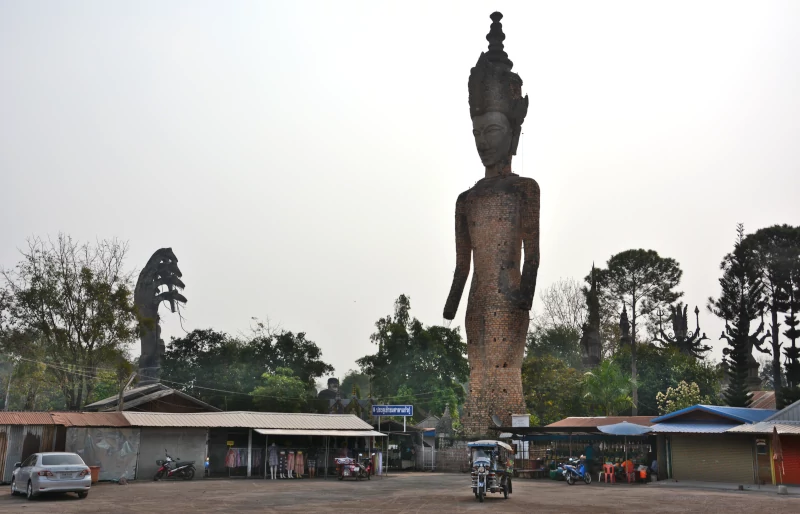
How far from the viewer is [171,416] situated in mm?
26156

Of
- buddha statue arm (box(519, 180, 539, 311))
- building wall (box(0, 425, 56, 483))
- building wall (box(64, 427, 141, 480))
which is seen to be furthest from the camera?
buddha statue arm (box(519, 180, 539, 311))

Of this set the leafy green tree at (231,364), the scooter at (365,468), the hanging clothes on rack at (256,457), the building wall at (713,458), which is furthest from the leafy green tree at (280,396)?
the building wall at (713,458)

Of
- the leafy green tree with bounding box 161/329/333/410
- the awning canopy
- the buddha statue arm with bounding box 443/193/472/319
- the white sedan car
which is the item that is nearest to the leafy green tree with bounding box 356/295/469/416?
the leafy green tree with bounding box 161/329/333/410

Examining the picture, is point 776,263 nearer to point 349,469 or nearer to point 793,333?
point 793,333

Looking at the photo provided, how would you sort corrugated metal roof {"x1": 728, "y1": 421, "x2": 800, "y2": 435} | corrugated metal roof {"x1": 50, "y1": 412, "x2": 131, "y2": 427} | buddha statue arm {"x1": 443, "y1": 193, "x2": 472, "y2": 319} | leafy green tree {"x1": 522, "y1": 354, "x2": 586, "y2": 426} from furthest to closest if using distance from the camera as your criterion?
1. leafy green tree {"x1": 522, "y1": 354, "x2": 586, "y2": 426}
2. buddha statue arm {"x1": 443, "y1": 193, "x2": 472, "y2": 319}
3. corrugated metal roof {"x1": 50, "y1": 412, "x2": 131, "y2": 427}
4. corrugated metal roof {"x1": 728, "y1": 421, "x2": 800, "y2": 435}

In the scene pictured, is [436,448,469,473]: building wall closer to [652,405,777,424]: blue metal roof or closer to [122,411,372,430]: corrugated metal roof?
[122,411,372,430]: corrugated metal roof

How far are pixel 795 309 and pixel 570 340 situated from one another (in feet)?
81.6

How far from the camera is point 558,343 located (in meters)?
65.9

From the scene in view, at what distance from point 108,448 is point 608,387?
2680cm

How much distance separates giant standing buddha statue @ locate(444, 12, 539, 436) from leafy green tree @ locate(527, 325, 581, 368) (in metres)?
31.8

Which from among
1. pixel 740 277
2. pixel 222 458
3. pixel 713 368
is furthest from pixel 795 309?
pixel 222 458

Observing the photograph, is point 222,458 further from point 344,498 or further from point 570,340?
point 570,340

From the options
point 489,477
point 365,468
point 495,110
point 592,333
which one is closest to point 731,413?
point 489,477

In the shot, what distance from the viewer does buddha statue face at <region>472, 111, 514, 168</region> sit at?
116 ft
